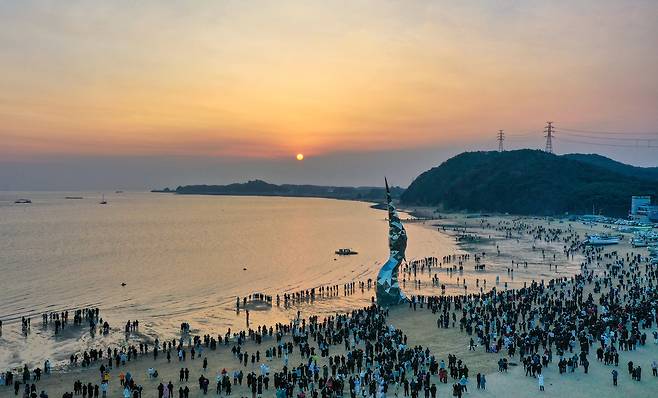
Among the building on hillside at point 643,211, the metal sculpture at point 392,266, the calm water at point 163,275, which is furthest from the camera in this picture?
the building on hillside at point 643,211

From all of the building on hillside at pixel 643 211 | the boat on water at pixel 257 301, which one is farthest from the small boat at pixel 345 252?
the building on hillside at pixel 643 211

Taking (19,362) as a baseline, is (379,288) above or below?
above

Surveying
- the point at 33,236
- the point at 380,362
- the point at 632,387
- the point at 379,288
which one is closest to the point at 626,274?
the point at 379,288

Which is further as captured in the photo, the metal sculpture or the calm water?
the metal sculpture

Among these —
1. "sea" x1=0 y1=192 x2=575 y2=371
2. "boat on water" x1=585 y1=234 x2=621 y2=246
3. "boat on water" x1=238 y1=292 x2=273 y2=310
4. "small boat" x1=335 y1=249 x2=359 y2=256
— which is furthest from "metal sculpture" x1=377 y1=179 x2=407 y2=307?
"boat on water" x1=585 y1=234 x2=621 y2=246

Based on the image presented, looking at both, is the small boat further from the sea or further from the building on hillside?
the building on hillside

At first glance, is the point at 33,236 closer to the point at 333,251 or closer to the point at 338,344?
the point at 333,251

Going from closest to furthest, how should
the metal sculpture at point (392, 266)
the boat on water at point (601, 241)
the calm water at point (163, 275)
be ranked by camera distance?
the calm water at point (163, 275), the metal sculpture at point (392, 266), the boat on water at point (601, 241)

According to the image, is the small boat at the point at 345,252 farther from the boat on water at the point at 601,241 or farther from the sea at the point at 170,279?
the boat on water at the point at 601,241
